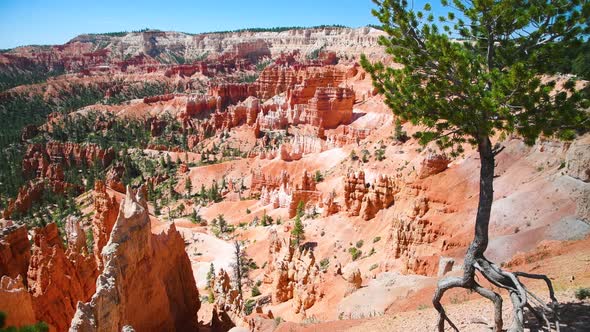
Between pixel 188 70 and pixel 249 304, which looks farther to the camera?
pixel 188 70

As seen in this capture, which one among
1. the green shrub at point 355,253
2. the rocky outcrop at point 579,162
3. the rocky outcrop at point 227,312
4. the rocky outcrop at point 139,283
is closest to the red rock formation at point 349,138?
the green shrub at point 355,253

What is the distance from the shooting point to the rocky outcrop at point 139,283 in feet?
37.2

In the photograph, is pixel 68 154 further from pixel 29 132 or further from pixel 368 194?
pixel 368 194

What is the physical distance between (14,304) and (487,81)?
13.2 metres

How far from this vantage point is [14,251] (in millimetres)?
18594

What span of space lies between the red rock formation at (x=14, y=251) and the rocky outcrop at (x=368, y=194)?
852 inches

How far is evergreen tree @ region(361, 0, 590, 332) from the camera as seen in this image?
747 cm

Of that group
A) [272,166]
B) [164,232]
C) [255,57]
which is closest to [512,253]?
[164,232]

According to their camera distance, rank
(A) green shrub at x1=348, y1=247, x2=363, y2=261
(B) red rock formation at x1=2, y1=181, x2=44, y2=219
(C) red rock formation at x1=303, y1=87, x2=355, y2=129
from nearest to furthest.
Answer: (A) green shrub at x1=348, y1=247, x2=363, y2=261 < (B) red rock formation at x1=2, y1=181, x2=44, y2=219 < (C) red rock formation at x1=303, y1=87, x2=355, y2=129

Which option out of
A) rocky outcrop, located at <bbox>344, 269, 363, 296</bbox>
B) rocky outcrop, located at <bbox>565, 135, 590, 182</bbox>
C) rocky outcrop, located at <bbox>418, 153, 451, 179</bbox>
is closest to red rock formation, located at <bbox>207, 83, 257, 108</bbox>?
rocky outcrop, located at <bbox>418, 153, 451, 179</bbox>

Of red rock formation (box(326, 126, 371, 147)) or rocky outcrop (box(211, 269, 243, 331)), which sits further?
red rock formation (box(326, 126, 371, 147))

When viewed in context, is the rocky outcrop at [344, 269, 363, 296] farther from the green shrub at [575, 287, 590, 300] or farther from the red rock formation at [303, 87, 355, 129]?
the red rock formation at [303, 87, 355, 129]

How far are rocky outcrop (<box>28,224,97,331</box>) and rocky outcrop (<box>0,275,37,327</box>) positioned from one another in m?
2.25

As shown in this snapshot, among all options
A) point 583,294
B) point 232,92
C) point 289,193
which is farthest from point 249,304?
point 232,92
